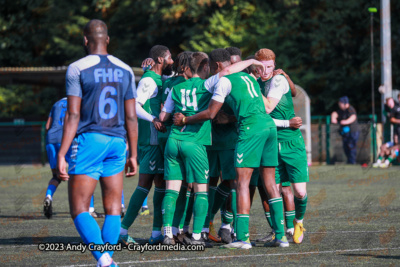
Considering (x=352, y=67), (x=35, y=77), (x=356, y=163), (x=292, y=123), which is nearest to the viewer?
(x=292, y=123)

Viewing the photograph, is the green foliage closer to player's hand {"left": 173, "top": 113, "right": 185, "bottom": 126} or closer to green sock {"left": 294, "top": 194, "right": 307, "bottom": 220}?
green sock {"left": 294, "top": 194, "right": 307, "bottom": 220}

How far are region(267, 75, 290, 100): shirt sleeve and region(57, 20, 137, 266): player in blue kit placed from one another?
2.33m

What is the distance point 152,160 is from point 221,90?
1420mm

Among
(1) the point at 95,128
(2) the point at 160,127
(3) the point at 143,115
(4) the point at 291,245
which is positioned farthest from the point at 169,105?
(1) the point at 95,128

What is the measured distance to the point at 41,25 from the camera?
38656mm

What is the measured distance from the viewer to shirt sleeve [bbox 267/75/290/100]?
7.99m

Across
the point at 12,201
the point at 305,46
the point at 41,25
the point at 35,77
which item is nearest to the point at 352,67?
the point at 305,46

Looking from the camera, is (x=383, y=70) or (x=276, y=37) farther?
(x=276, y=37)

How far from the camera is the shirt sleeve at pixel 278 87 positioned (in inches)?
315

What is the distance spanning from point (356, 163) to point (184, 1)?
12.5 meters

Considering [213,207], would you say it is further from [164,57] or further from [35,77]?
[35,77]

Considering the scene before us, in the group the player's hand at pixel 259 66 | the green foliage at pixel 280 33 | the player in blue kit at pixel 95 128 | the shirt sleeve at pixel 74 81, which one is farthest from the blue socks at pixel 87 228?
the green foliage at pixel 280 33

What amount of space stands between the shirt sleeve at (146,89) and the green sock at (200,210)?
1344mm

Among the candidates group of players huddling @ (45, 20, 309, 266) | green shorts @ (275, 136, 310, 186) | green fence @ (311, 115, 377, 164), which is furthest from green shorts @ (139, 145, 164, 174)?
green fence @ (311, 115, 377, 164)
